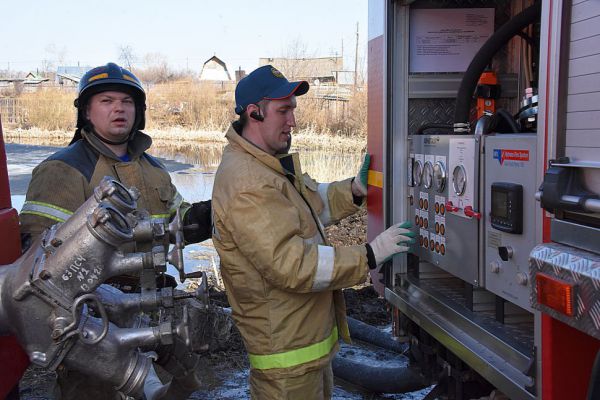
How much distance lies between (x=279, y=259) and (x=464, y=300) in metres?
1.09

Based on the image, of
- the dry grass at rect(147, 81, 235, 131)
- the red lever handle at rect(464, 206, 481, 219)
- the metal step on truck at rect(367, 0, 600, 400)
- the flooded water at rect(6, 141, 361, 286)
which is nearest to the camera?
the metal step on truck at rect(367, 0, 600, 400)

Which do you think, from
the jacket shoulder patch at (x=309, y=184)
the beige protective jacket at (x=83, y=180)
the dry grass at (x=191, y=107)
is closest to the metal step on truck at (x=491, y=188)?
the jacket shoulder patch at (x=309, y=184)

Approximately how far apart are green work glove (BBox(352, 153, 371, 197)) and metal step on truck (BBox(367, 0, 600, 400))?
0.04 meters

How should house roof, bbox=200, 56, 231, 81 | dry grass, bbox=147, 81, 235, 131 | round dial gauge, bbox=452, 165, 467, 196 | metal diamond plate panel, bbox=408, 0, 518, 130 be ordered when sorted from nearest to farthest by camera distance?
round dial gauge, bbox=452, 165, 467, 196, metal diamond plate panel, bbox=408, 0, 518, 130, dry grass, bbox=147, 81, 235, 131, house roof, bbox=200, 56, 231, 81

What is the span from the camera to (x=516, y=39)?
3.71m

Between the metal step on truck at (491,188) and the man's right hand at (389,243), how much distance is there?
0.68ft

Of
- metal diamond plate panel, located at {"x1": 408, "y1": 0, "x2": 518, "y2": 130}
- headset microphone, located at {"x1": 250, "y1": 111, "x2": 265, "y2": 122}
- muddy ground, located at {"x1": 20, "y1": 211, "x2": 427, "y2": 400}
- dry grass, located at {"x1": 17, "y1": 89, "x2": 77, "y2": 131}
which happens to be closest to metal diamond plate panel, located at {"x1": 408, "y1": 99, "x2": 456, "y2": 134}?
metal diamond plate panel, located at {"x1": 408, "y1": 0, "x2": 518, "y2": 130}

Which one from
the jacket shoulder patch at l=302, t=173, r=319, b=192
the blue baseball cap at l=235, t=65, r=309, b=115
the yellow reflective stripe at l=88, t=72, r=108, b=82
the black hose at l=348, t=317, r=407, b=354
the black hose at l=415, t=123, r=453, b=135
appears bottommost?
the black hose at l=348, t=317, r=407, b=354

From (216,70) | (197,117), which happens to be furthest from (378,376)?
(216,70)

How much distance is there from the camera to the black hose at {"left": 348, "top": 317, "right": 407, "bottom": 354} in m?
4.68

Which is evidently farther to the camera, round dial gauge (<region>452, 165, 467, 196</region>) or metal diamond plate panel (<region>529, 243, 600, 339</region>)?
round dial gauge (<region>452, 165, 467, 196</region>)

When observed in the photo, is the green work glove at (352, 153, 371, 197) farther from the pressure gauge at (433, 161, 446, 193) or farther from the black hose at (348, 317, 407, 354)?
the black hose at (348, 317, 407, 354)

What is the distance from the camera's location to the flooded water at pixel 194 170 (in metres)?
7.65

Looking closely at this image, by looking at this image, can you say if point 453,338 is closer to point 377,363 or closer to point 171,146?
point 377,363
